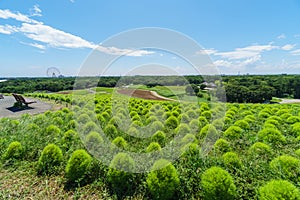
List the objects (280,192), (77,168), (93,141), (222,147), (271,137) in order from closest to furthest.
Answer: (280,192)
(77,168)
(222,147)
(93,141)
(271,137)

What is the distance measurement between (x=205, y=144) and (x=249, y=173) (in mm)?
1719

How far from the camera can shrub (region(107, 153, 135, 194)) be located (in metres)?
3.90

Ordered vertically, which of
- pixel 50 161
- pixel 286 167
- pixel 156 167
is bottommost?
pixel 50 161

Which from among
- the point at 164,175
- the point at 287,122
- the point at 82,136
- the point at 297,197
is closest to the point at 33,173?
the point at 82,136

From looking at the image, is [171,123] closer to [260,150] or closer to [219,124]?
[219,124]

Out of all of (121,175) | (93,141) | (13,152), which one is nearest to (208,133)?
(121,175)

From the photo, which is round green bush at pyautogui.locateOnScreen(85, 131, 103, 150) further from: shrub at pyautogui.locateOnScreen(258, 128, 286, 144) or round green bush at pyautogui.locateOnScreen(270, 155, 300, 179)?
shrub at pyautogui.locateOnScreen(258, 128, 286, 144)

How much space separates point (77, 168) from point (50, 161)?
3.09 feet

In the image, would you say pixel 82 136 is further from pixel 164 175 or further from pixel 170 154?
pixel 164 175

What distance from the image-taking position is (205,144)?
5801 millimetres

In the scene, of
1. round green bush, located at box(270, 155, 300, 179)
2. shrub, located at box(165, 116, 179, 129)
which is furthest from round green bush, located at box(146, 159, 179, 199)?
shrub, located at box(165, 116, 179, 129)

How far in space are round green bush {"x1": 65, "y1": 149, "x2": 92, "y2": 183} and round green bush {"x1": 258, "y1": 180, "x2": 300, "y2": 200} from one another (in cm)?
353

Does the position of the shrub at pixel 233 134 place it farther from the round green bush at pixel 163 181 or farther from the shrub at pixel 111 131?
the shrub at pixel 111 131

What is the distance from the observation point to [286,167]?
13.2 ft
